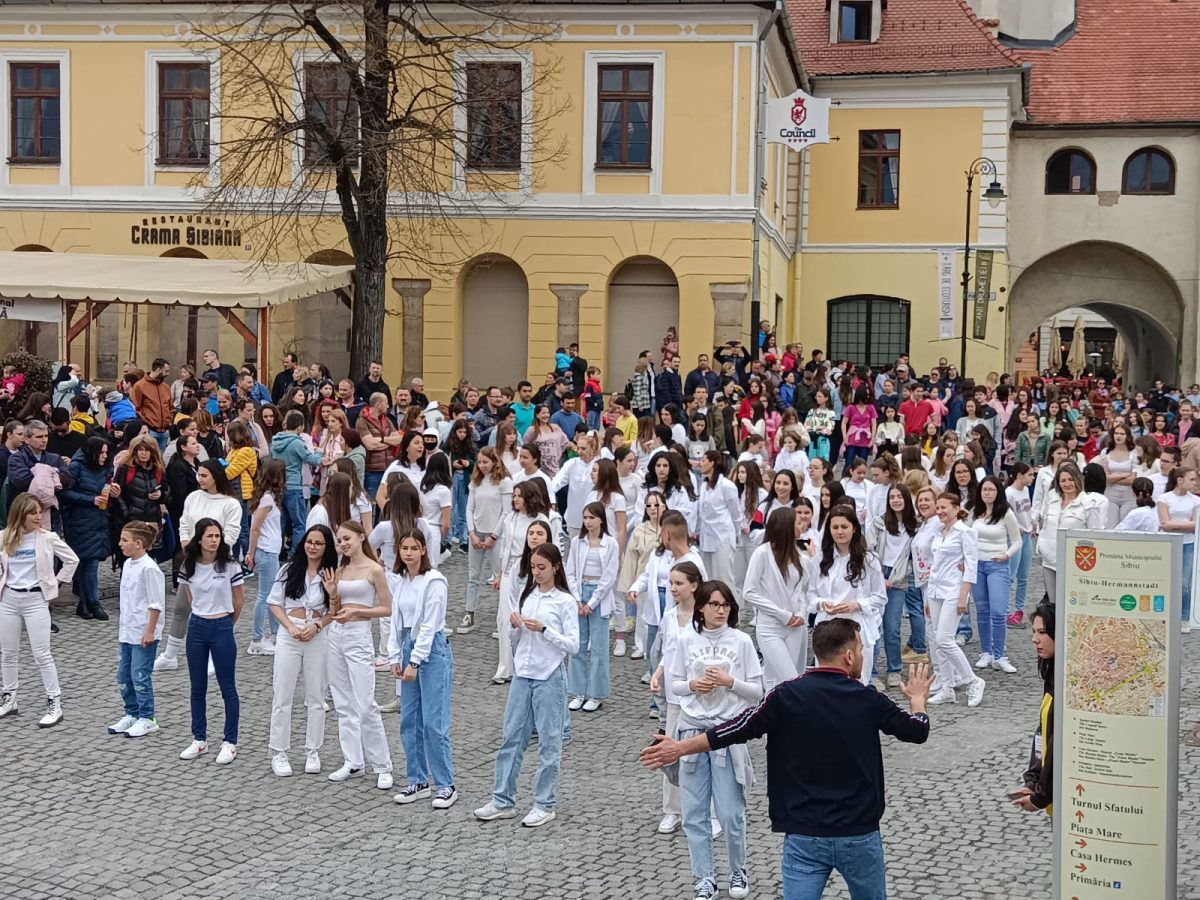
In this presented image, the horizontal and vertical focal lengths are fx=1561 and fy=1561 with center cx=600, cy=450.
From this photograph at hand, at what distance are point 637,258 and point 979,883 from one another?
24531mm

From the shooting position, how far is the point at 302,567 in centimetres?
1068

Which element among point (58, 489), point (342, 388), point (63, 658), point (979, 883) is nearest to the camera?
point (979, 883)

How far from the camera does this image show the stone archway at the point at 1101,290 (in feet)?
139

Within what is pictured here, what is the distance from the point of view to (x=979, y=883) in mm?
8625

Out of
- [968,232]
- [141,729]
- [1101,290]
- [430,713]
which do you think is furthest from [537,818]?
[1101,290]

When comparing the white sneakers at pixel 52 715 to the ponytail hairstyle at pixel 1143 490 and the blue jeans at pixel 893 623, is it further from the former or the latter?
the ponytail hairstyle at pixel 1143 490

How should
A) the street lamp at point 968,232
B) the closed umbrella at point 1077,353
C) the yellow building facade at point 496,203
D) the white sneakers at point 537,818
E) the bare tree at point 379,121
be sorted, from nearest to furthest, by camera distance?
the white sneakers at point 537,818, the bare tree at point 379,121, the yellow building facade at point 496,203, the street lamp at point 968,232, the closed umbrella at point 1077,353

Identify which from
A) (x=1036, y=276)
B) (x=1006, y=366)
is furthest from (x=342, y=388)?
(x=1036, y=276)

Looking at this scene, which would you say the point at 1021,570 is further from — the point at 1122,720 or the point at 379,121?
the point at 379,121

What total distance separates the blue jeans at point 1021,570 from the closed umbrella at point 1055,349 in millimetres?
39136

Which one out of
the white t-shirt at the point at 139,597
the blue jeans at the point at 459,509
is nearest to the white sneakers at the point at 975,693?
the white t-shirt at the point at 139,597

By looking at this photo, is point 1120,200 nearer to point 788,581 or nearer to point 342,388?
point 342,388

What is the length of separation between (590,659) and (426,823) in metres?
3.07

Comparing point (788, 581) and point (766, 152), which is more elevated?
point (766, 152)
